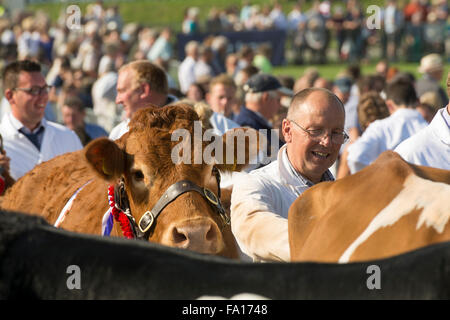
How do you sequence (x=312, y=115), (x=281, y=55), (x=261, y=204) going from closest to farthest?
1. (x=261, y=204)
2. (x=312, y=115)
3. (x=281, y=55)

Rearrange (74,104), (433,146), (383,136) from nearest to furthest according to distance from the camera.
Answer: (433,146) < (383,136) < (74,104)

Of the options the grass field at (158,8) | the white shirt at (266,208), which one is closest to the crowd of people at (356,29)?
the grass field at (158,8)

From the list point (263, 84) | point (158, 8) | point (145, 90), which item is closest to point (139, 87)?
point (145, 90)

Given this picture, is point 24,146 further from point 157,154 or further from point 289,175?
point 289,175

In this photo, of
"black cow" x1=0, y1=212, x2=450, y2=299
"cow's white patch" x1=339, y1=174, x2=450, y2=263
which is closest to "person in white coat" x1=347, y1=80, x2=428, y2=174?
"cow's white patch" x1=339, y1=174, x2=450, y2=263

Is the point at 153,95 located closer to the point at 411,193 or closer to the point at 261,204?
the point at 261,204

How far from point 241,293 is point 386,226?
662mm

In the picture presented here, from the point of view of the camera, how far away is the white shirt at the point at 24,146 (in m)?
6.73

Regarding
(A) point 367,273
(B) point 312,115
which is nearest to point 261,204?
(B) point 312,115

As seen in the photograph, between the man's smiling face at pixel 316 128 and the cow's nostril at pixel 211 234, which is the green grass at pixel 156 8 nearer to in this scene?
the man's smiling face at pixel 316 128

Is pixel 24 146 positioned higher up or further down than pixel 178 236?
higher up

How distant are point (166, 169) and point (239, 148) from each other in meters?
0.64

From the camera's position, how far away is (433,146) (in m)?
4.41

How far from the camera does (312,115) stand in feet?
13.1
